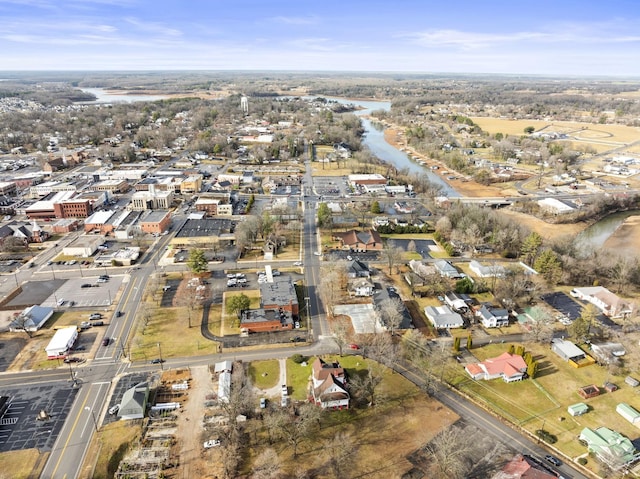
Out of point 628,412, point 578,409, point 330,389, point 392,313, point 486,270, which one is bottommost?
point 578,409

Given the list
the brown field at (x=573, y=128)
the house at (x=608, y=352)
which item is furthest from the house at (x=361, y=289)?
the brown field at (x=573, y=128)

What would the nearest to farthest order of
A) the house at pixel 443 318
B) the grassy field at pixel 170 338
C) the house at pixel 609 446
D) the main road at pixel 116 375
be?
the house at pixel 609 446 → the main road at pixel 116 375 → the grassy field at pixel 170 338 → the house at pixel 443 318

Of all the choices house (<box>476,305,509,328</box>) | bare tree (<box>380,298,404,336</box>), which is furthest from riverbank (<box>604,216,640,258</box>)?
bare tree (<box>380,298,404,336</box>)

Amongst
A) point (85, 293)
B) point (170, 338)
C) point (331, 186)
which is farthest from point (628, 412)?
point (331, 186)

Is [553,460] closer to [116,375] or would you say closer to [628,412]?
[628,412]

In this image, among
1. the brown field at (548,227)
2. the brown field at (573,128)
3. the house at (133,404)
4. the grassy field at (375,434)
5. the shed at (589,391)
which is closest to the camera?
the grassy field at (375,434)

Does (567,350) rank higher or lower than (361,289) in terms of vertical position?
lower

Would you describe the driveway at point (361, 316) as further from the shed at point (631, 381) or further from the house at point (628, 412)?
the shed at point (631, 381)
